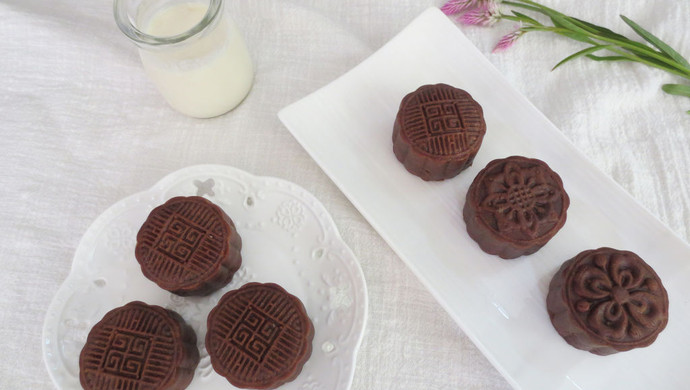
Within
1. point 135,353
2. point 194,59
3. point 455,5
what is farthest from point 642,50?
point 135,353

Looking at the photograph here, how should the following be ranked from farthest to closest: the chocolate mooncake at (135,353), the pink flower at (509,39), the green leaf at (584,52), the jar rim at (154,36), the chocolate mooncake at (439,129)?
the pink flower at (509,39), the green leaf at (584,52), the chocolate mooncake at (439,129), the jar rim at (154,36), the chocolate mooncake at (135,353)

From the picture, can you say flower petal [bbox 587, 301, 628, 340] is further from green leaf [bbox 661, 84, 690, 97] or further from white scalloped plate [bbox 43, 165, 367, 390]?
green leaf [bbox 661, 84, 690, 97]

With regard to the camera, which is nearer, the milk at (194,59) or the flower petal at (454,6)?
the milk at (194,59)

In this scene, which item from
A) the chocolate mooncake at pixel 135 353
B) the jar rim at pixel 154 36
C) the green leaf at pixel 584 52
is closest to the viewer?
the chocolate mooncake at pixel 135 353

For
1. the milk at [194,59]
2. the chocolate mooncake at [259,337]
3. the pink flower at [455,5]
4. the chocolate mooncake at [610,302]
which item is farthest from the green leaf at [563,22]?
the chocolate mooncake at [259,337]

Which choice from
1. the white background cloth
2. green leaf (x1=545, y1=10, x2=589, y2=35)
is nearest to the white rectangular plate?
the white background cloth

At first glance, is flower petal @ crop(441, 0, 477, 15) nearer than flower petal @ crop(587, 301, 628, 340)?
No

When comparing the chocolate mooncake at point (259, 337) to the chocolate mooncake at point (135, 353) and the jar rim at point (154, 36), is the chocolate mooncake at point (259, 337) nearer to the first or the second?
the chocolate mooncake at point (135, 353)
